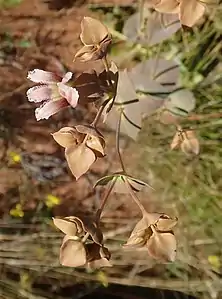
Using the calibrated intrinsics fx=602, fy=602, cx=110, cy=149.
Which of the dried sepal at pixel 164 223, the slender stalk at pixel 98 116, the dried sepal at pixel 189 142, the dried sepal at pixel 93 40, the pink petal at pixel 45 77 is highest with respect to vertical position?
the dried sepal at pixel 93 40

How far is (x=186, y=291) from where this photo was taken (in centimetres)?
144

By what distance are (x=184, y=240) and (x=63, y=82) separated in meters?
0.77

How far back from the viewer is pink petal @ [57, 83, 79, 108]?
730 mm

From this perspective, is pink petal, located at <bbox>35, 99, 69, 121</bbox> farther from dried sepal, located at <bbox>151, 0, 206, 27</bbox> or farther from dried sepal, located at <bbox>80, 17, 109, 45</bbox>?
dried sepal, located at <bbox>151, 0, 206, 27</bbox>

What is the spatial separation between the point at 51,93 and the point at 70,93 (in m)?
0.04

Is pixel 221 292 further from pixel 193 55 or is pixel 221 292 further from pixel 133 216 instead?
pixel 193 55

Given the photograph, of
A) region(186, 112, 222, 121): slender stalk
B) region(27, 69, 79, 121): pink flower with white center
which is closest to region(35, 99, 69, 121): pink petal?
region(27, 69, 79, 121): pink flower with white center

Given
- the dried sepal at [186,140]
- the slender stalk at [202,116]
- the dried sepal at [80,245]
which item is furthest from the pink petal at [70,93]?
the slender stalk at [202,116]

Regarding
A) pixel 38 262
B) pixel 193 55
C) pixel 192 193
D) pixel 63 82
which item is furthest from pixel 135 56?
pixel 63 82

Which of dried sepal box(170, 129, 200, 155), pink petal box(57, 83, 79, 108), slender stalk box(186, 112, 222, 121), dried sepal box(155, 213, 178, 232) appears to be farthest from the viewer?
slender stalk box(186, 112, 222, 121)

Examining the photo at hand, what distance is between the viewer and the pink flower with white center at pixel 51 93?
737 mm

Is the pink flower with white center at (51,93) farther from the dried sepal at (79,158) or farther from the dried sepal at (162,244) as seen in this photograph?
the dried sepal at (162,244)

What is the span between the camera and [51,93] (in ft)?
2.48

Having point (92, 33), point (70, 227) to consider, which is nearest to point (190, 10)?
point (92, 33)
